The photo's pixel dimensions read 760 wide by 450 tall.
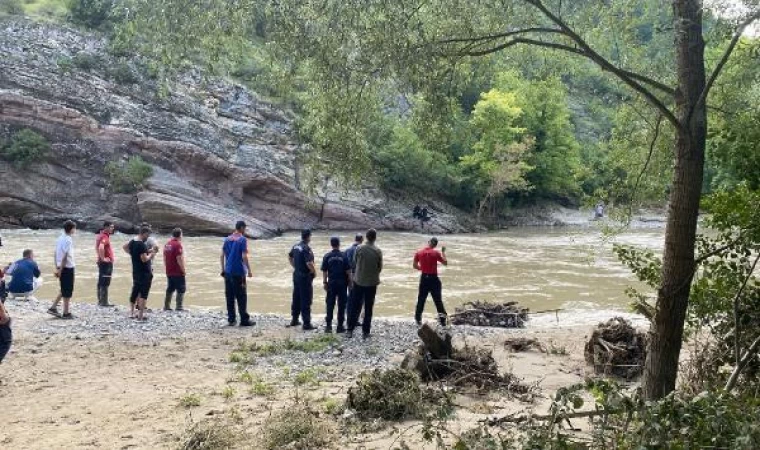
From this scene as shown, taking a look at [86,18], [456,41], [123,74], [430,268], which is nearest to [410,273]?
[430,268]

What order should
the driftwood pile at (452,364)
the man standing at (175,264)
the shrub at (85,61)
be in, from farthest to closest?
the shrub at (85,61)
the man standing at (175,264)
the driftwood pile at (452,364)

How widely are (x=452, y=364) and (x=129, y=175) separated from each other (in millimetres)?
28359

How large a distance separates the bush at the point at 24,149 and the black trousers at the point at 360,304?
26728 mm

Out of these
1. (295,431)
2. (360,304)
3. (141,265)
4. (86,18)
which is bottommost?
(295,431)

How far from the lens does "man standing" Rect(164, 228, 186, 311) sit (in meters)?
13.9

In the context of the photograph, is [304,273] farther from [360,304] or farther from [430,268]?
[430,268]

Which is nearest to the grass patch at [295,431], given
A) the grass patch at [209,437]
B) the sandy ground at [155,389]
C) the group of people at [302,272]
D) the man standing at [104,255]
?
the sandy ground at [155,389]

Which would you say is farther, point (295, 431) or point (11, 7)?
point (11, 7)

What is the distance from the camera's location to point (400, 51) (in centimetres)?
600

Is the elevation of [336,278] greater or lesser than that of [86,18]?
lesser

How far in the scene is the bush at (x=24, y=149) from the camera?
32719 millimetres

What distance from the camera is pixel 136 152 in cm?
3547

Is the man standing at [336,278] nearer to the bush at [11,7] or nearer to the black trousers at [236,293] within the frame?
the black trousers at [236,293]

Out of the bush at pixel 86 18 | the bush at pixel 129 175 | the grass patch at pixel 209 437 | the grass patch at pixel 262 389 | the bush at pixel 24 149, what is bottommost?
the grass patch at pixel 262 389
